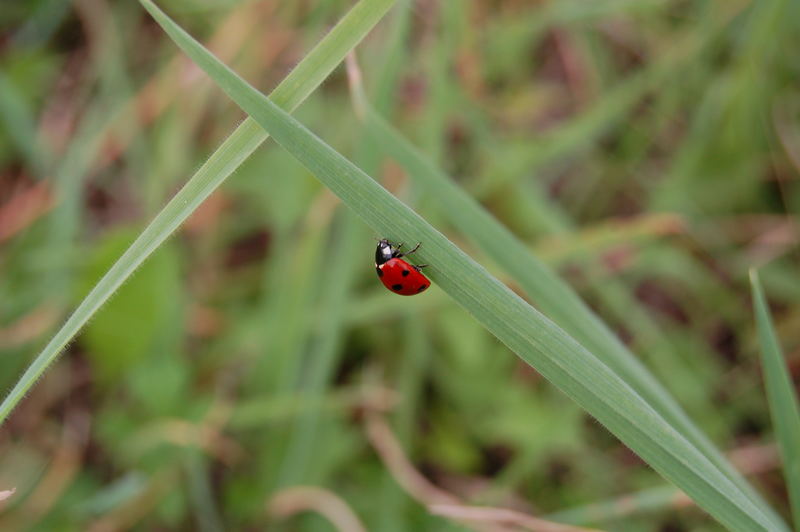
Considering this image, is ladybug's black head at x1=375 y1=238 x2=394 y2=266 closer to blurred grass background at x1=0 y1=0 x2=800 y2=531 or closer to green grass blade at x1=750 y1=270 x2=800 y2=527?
blurred grass background at x1=0 y1=0 x2=800 y2=531

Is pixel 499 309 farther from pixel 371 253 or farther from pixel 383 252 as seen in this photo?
pixel 371 253

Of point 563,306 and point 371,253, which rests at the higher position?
point 371,253

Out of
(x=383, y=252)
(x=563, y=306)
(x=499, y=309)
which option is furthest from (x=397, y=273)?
(x=499, y=309)

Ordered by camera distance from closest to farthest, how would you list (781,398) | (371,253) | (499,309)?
1. (499,309)
2. (781,398)
3. (371,253)

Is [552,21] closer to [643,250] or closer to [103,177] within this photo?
[643,250]

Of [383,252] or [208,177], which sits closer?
[208,177]

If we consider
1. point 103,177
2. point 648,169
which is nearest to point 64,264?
point 103,177

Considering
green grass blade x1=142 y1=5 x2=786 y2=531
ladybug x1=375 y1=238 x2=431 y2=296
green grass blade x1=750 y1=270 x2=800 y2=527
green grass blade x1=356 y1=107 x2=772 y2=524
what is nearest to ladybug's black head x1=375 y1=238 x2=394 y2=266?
ladybug x1=375 y1=238 x2=431 y2=296
